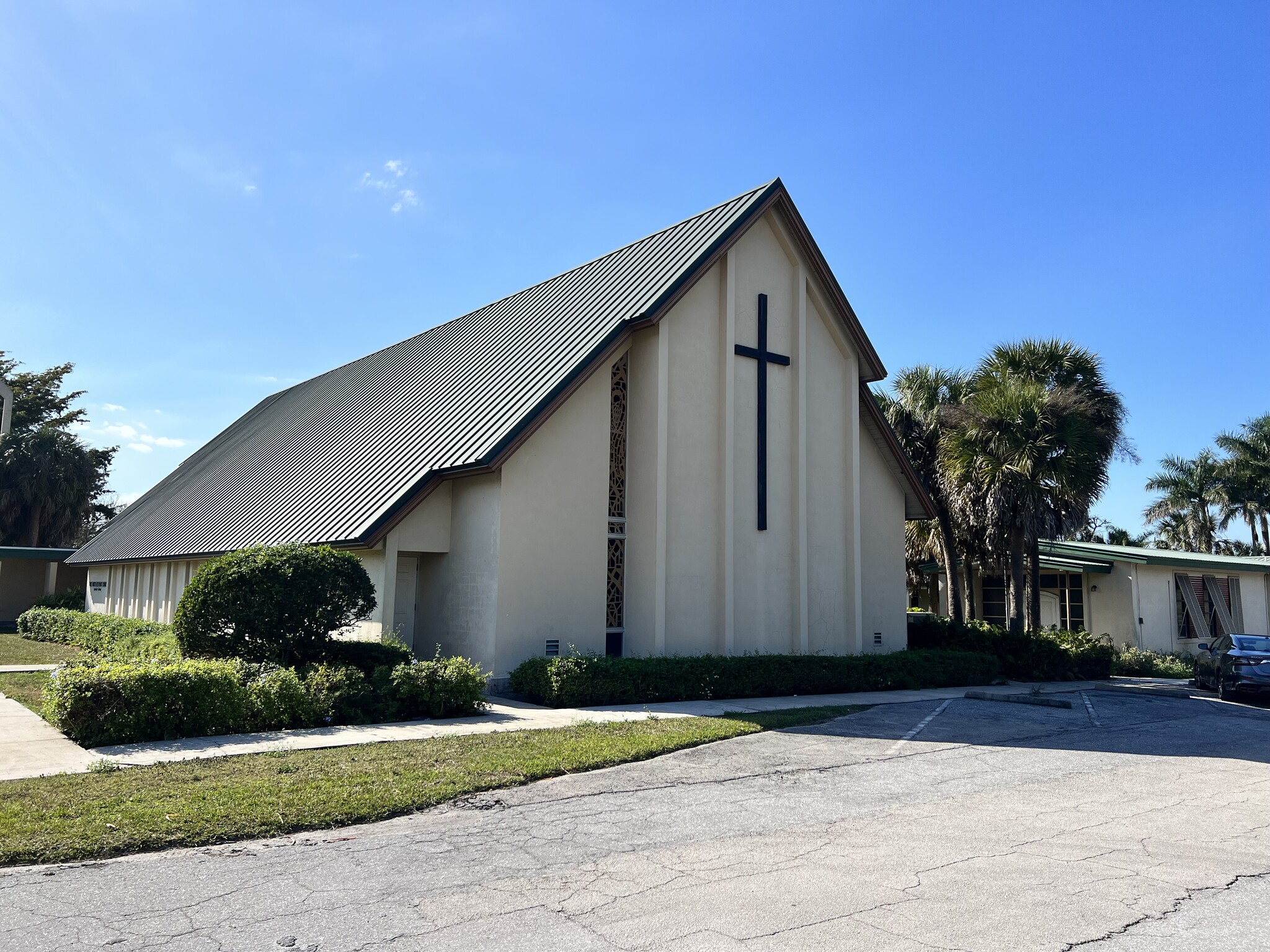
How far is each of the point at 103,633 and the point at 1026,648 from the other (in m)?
20.8

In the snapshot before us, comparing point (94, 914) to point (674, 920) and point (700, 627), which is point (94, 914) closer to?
point (674, 920)

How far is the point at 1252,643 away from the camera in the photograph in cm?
2050

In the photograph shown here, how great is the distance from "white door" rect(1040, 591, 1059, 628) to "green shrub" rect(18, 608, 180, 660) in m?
25.4

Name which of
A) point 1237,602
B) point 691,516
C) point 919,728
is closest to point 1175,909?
point 919,728

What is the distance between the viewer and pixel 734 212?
64.5ft

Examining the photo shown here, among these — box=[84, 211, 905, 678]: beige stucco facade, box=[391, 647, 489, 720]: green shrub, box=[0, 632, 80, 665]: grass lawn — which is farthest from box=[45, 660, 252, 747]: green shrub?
box=[0, 632, 80, 665]: grass lawn

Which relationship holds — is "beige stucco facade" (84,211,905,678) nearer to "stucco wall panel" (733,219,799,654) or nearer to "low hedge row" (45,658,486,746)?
"stucco wall panel" (733,219,799,654)

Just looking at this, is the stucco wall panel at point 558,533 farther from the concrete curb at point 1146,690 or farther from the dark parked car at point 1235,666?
the dark parked car at point 1235,666

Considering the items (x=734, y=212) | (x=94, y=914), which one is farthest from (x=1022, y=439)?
(x=94, y=914)

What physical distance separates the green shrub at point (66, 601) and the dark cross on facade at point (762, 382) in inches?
976

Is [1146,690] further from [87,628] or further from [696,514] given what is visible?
[87,628]

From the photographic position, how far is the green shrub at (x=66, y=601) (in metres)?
32.4

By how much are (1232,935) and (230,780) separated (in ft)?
25.1

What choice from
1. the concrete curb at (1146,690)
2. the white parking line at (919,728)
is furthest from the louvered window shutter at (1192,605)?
the white parking line at (919,728)
